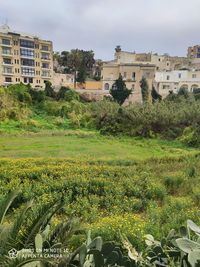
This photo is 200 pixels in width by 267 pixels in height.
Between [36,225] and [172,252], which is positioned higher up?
[172,252]

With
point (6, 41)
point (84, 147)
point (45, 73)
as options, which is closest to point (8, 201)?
point (84, 147)

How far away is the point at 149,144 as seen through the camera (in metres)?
24.1

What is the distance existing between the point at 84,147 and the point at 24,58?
121 feet

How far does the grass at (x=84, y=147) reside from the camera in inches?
753

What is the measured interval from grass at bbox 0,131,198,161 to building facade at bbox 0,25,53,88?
27.8m

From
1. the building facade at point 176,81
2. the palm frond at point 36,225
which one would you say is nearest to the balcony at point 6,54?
the building facade at point 176,81

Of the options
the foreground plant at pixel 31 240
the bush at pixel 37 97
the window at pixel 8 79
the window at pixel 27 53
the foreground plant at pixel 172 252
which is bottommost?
the foreground plant at pixel 31 240

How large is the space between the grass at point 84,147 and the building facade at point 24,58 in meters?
27.8

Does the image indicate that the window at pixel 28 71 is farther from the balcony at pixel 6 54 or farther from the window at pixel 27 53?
the balcony at pixel 6 54

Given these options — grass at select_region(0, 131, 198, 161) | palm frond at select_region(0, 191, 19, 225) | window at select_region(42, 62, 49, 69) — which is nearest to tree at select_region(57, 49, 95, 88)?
window at select_region(42, 62, 49, 69)

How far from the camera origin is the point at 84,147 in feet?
A: 72.5

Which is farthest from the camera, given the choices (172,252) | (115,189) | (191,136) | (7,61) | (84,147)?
(7,61)

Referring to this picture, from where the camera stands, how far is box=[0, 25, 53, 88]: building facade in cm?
5175

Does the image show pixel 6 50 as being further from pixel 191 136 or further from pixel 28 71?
pixel 191 136
